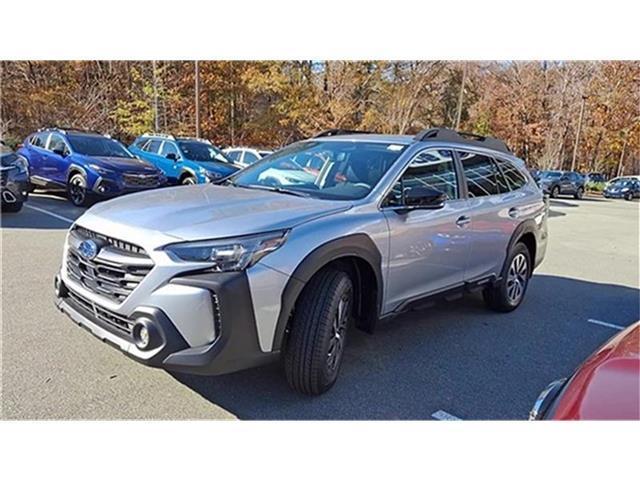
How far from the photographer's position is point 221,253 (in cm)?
249

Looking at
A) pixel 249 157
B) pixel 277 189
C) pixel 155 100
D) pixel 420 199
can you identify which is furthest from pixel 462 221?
pixel 155 100

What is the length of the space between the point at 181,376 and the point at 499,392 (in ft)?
7.04

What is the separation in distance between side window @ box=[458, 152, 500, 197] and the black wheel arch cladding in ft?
4.89

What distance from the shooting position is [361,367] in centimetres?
351

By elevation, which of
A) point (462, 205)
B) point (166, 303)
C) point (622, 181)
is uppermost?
point (462, 205)

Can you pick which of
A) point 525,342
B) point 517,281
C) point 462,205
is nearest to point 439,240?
point 462,205

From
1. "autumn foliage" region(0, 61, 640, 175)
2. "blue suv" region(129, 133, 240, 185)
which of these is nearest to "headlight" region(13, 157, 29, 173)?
"blue suv" region(129, 133, 240, 185)

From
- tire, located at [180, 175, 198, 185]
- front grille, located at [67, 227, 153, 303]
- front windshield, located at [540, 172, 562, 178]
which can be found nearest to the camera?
front grille, located at [67, 227, 153, 303]

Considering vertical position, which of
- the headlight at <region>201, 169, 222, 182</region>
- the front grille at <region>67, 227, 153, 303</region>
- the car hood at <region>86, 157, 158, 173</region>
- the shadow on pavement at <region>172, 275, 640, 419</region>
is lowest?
the shadow on pavement at <region>172, 275, 640, 419</region>

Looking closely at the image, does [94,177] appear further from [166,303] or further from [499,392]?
[499,392]

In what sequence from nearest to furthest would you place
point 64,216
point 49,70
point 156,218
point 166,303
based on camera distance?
point 166,303 → point 156,218 → point 64,216 → point 49,70

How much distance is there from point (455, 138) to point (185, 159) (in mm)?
8661

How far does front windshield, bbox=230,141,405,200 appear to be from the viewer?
347 centimetres

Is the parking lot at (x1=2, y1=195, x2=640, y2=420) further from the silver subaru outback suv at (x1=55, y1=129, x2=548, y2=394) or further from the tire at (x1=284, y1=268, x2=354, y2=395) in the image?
the silver subaru outback suv at (x1=55, y1=129, x2=548, y2=394)
